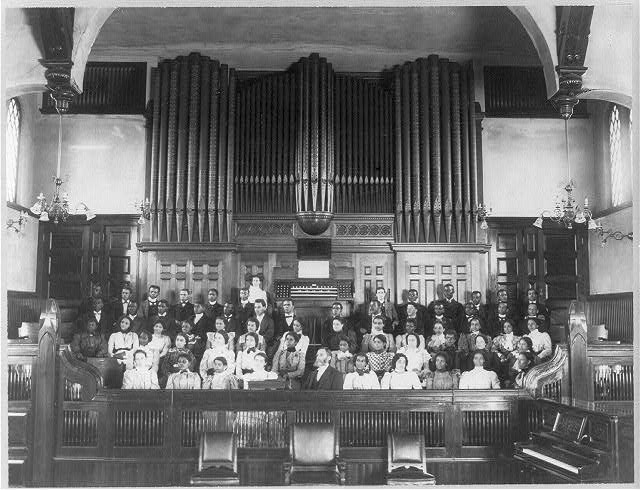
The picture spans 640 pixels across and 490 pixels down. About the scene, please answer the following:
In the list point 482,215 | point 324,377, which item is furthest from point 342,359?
point 482,215

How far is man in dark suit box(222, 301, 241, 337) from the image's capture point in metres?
10.3

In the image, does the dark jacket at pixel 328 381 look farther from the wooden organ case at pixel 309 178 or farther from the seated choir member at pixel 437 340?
the wooden organ case at pixel 309 178

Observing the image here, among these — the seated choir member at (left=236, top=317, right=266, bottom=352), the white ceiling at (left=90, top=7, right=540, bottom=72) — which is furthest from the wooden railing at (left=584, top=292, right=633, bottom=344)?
the seated choir member at (left=236, top=317, right=266, bottom=352)

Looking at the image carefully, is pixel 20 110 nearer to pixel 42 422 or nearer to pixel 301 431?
pixel 42 422

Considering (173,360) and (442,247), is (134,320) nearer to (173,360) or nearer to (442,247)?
(173,360)

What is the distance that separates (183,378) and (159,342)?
5.43 feet

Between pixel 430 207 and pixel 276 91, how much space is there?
3.19 meters

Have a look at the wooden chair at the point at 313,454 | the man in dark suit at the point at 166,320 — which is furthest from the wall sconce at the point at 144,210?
the wooden chair at the point at 313,454

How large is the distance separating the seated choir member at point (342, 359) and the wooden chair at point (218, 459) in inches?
86.4

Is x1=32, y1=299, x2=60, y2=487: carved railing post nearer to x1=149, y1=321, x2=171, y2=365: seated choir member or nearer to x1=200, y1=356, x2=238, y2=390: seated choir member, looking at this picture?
x1=200, y1=356, x2=238, y2=390: seated choir member

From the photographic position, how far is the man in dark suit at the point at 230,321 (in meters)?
10.3

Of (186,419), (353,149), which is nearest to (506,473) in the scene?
(186,419)

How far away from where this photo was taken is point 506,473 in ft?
23.9

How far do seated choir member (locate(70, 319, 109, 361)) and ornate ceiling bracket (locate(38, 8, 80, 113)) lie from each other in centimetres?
318
